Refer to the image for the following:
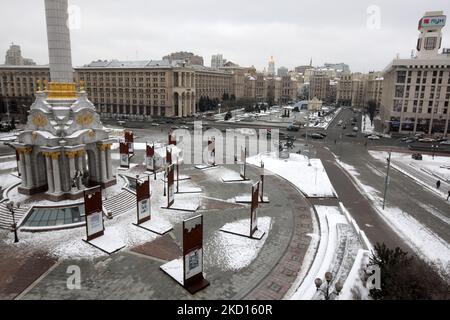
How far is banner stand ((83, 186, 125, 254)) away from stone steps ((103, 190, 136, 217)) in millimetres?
4207

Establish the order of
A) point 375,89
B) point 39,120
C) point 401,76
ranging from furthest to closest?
point 375,89, point 401,76, point 39,120

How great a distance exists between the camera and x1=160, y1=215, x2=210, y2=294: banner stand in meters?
17.8

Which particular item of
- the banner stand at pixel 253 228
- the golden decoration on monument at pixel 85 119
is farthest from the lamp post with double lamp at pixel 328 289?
the golden decoration on monument at pixel 85 119

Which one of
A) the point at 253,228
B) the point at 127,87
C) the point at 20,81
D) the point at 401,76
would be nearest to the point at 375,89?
the point at 401,76

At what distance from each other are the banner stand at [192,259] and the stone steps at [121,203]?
11892mm

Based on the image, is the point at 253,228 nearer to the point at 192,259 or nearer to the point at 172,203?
the point at 192,259

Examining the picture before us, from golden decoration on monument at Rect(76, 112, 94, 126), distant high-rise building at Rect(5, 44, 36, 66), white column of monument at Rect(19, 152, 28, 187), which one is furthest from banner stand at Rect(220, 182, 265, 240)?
distant high-rise building at Rect(5, 44, 36, 66)

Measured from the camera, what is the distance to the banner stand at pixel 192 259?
17781 mm

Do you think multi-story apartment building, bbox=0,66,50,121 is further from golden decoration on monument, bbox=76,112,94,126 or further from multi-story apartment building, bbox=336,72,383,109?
multi-story apartment building, bbox=336,72,383,109

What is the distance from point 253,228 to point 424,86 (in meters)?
71.9

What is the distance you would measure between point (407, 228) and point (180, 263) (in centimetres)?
1971

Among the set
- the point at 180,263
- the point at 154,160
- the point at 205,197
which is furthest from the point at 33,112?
the point at 180,263

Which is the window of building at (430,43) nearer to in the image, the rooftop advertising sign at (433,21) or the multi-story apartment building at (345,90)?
the rooftop advertising sign at (433,21)

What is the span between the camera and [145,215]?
26.5m
